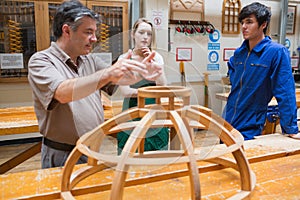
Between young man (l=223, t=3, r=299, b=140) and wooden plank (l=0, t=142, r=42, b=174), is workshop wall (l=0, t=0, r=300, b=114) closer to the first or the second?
young man (l=223, t=3, r=299, b=140)

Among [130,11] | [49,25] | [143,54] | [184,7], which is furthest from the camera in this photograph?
[184,7]

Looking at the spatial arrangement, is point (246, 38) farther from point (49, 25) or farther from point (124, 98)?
point (49, 25)

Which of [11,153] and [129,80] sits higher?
[129,80]

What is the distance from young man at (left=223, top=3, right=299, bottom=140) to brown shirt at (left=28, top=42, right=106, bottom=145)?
0.99 m

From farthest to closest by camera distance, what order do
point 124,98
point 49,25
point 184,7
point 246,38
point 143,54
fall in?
1. point 184,7
2. point 49,25
3. point 246,38
4. point 124,98
5. point 143,54

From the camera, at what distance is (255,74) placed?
6.24ft

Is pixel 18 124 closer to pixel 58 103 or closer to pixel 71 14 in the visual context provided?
pixel 58 103

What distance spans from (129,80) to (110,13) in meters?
2.90

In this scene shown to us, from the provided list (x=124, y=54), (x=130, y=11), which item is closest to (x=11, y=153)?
(x=130, y=11)

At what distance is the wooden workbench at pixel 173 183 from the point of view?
36.4 inches

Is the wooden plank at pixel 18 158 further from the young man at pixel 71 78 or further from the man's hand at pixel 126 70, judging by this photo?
the man's hand at pixel 126 70

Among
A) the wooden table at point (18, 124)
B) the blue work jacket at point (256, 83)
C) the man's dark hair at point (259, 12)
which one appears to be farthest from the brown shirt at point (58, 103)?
the man's dark hair at point (259, 12)

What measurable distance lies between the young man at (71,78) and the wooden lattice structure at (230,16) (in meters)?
3.55

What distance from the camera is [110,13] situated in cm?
344
